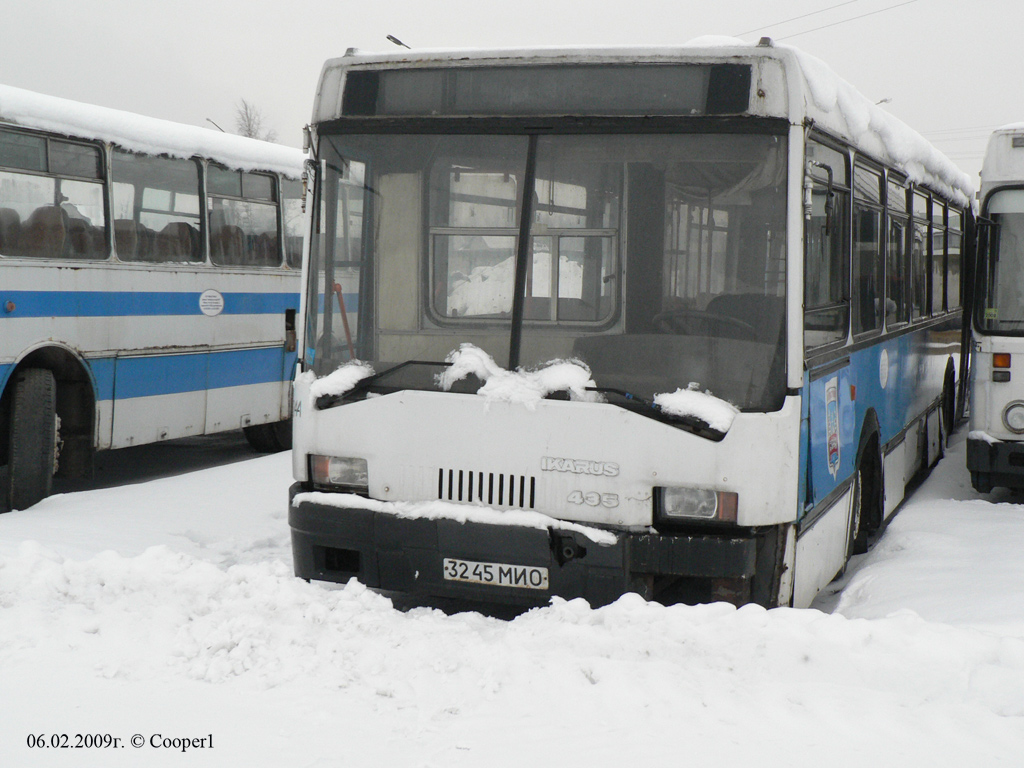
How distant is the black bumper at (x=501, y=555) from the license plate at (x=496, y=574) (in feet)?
0.07

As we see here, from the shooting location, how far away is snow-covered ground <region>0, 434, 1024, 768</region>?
12.5 feet

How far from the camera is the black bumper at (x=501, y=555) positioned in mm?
4992

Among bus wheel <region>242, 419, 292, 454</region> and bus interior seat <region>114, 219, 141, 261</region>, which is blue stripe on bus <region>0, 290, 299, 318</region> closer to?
bus interior seat <region>114, 219, 141, 261</region>

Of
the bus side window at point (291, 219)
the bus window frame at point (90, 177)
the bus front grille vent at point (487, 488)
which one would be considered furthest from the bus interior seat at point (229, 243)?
the bus front grille vent at point (487, 488)

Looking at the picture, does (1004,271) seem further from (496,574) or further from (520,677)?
(520,677)

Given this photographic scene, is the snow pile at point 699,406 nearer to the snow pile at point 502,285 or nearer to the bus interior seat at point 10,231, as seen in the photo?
the snow pile at point 502,285

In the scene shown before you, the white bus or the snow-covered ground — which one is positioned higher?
the white bus

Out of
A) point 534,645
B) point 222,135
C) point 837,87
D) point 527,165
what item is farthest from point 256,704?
point 222,135

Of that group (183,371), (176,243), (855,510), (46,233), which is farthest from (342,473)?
(176,243)

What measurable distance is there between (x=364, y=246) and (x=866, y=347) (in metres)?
3.09

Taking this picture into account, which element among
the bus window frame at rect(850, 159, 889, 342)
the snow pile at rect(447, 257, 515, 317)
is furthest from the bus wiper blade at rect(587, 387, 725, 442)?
the bus window frame at rect(850, 159, 889, 342)

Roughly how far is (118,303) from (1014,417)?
7.18m

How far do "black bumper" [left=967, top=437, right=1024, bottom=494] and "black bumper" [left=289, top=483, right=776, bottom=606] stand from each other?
Answer: 14.5 feet

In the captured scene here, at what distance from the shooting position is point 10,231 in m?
8.47
